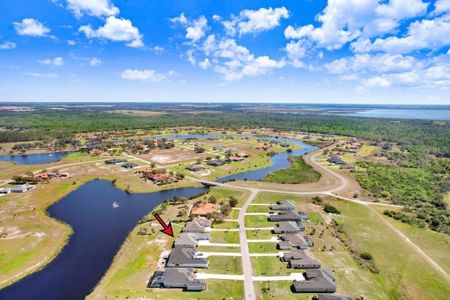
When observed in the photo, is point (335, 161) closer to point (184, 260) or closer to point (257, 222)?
point (257, 222)

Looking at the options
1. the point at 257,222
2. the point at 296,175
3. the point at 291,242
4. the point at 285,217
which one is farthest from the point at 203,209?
the point at 296,175

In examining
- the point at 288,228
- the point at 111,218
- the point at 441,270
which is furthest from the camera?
the point at 111,218

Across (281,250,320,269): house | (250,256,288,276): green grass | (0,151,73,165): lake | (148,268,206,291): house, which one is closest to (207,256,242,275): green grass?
(250,256,288,276): green grass

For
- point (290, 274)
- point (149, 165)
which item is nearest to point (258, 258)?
point (290, 274)

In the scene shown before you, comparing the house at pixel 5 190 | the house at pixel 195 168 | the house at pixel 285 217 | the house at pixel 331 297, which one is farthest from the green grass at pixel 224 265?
the house at pixel 5 190

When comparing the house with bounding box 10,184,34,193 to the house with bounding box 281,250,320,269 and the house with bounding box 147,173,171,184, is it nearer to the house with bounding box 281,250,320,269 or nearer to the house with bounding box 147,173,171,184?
the house with bounding box 147,173,171,184

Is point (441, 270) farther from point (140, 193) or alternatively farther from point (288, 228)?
point (140, 193)

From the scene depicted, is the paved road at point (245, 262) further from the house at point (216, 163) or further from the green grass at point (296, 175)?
the house at point (216, 163)
